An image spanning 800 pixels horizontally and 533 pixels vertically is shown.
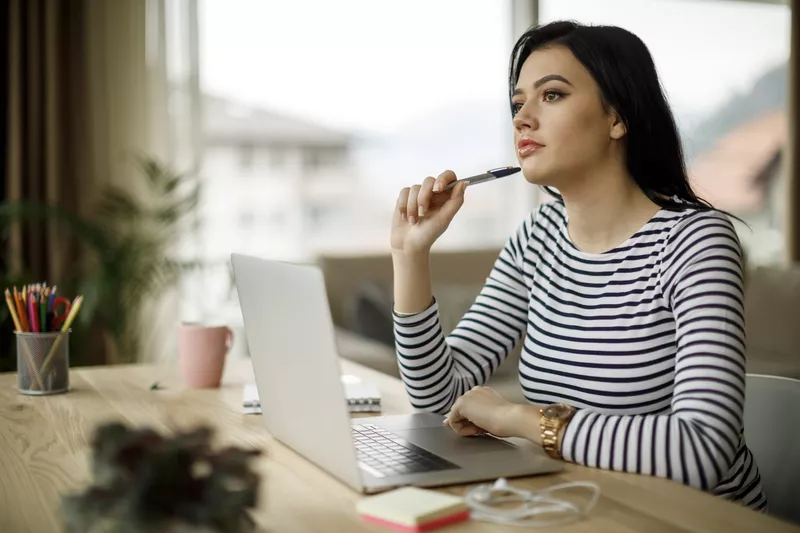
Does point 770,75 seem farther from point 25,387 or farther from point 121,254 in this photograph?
point 25,387

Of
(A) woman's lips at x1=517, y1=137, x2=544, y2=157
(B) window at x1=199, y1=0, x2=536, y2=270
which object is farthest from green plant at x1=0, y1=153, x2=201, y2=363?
(A) woman's lips at x1=517, y1=137, x2=544, y2=157

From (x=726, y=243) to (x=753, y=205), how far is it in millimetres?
3964

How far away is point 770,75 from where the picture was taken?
15.8 feet

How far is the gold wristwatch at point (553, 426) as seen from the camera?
1.04m

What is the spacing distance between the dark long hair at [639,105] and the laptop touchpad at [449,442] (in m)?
0.47

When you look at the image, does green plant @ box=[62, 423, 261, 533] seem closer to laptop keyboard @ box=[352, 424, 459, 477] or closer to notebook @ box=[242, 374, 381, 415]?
laptop keyboard @ box=[352, 424, 459, 477]

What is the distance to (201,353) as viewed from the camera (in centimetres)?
152

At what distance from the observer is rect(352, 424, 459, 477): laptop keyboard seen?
96cm

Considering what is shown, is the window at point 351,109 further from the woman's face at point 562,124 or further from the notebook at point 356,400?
the woman's face at point 562,124

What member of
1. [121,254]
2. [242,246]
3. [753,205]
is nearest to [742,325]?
[121,254]

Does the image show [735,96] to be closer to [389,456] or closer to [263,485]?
[389,456]

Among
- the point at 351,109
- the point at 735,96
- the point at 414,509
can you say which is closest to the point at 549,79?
the point at 414,509

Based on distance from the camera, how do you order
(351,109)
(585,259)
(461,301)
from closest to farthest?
(585,259) < (461,301) < (351,109)

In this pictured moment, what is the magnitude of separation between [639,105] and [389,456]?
66cm
